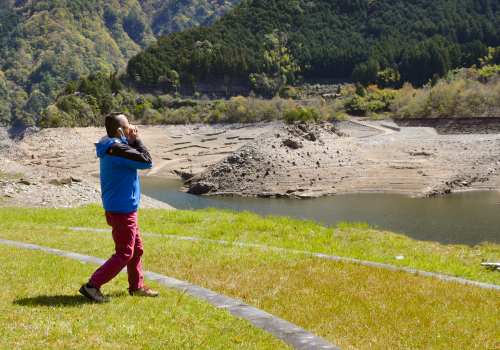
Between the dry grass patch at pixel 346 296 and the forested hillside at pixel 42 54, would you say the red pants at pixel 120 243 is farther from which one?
the forested hillside at pixel 42 54

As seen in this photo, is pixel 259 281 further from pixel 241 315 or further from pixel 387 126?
pixel 387 126

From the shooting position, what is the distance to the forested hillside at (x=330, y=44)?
11488 cm

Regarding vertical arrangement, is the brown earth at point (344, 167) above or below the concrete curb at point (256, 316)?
below

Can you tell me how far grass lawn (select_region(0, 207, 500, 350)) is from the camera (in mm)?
5086

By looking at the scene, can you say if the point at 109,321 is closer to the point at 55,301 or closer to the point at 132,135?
the point at 55,301

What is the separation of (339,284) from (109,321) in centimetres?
330

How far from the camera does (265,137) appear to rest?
43844 millimetres

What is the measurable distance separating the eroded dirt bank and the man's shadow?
60.4ft

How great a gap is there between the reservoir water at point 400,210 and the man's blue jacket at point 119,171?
649 inches

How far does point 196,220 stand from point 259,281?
27.7ft

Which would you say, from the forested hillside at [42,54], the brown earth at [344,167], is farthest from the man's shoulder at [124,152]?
the forested hillside at [42,54]

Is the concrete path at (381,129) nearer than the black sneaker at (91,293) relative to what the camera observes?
No

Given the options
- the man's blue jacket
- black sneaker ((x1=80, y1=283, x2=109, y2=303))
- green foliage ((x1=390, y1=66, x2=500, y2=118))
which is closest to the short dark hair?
the man's blue jacket

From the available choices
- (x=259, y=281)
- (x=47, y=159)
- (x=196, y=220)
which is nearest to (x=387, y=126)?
(x=47, y=159)
